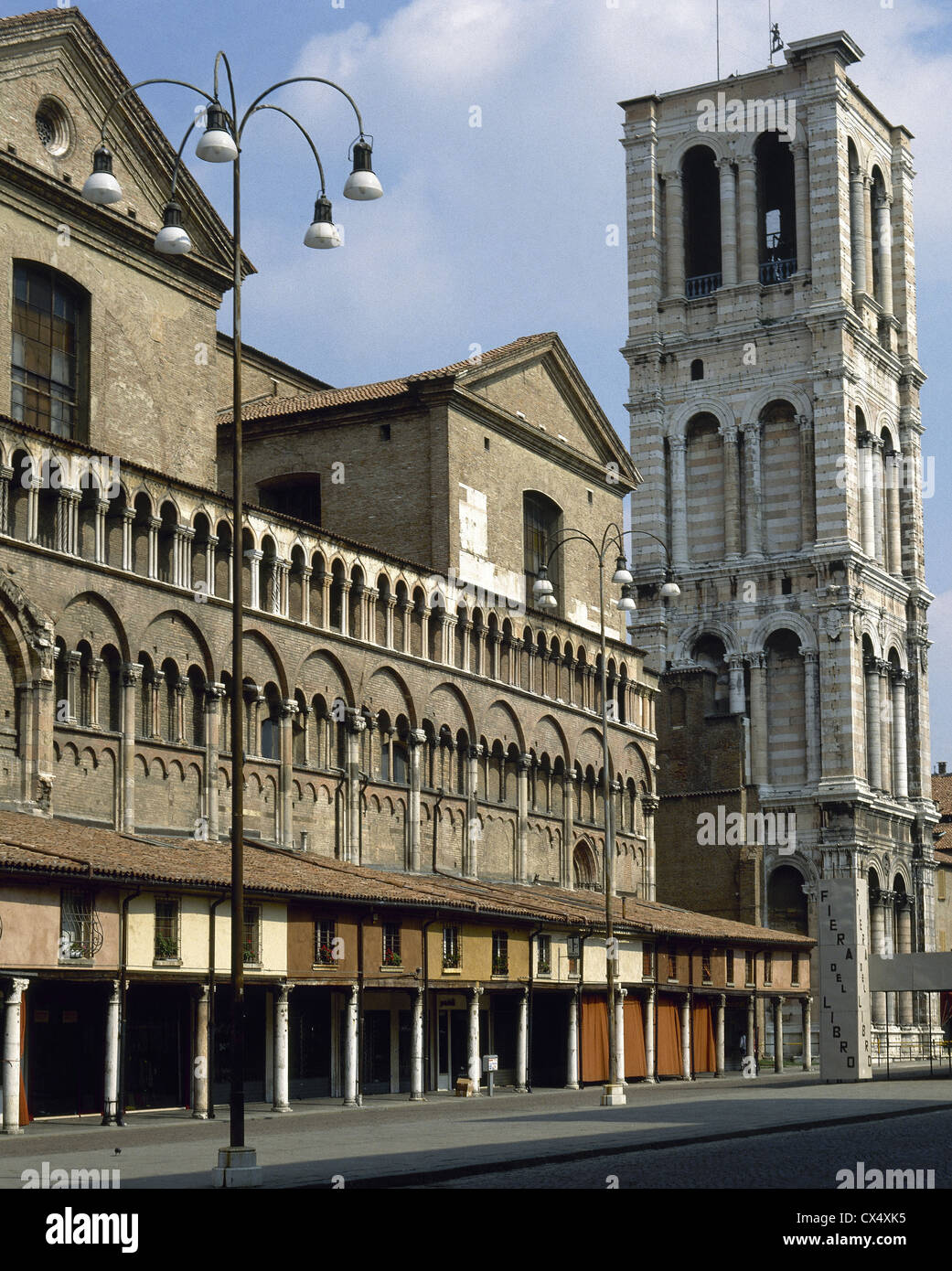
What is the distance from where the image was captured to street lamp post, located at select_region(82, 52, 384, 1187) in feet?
71.7

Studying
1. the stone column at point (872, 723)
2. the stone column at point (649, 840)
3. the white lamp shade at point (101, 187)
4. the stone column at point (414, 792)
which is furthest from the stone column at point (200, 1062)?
the stone column at point (872, 723)

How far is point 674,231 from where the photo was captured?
85.4m

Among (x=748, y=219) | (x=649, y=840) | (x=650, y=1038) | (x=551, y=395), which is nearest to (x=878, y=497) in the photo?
(x=748, y=219)

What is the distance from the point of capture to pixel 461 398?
57.6 meters

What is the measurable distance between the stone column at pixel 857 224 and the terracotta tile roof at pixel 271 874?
35.5m

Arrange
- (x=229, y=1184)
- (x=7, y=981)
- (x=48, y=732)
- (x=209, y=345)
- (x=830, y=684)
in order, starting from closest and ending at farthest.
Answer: (x=229, y=1184)
(x=7, y=981)
(x=48, y=732)
(x=209, y=345)
(x=830, y=684)

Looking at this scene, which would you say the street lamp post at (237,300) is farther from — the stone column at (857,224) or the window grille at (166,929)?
the stone column at (857,224)

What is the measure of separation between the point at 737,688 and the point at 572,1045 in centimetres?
3043

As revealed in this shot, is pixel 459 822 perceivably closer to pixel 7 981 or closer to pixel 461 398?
pixel 461 398

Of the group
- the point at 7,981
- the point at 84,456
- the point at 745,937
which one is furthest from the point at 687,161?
the point at 7,981

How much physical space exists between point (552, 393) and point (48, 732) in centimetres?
2929

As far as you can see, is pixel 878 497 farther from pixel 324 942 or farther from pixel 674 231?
pixel 324 942

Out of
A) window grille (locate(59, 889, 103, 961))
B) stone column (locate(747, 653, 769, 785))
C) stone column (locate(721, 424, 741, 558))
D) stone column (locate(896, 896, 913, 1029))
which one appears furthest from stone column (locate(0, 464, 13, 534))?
stone column (locate(896, 896, 913, 1029))

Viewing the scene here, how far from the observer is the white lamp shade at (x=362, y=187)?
25.4 meters
